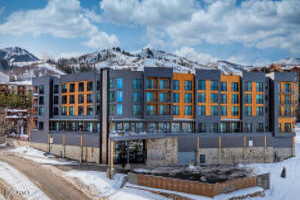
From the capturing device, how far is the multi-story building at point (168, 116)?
5038 cm

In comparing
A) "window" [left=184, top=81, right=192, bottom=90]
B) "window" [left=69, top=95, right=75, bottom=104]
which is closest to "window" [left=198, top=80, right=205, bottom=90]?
"window" [left=184, top=81, right=192, bottom=90]

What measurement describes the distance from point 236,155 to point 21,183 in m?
37.1

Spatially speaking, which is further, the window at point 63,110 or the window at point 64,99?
the window at point 64,99

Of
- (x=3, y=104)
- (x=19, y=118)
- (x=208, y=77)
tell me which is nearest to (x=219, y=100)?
(x=208, y=77)

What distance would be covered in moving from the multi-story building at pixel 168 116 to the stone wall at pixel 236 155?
0.18 m

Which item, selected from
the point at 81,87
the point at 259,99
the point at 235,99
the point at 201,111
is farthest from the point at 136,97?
the point at 259,99

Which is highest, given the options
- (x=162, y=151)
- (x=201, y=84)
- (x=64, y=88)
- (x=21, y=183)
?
(x=201, y=84)

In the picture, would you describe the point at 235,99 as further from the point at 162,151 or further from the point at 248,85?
the point at 162,151

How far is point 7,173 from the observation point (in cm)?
3931

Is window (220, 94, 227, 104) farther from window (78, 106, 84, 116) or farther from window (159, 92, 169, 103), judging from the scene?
window (78, 106, 84, 116)

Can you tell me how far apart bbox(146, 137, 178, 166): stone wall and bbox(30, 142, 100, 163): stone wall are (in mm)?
9161

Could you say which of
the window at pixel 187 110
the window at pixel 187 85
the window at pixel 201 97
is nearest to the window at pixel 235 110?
the window at pixel 201 97

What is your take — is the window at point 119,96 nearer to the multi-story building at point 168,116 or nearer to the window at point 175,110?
the multi-story building at point 168,116

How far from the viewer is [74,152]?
172 ft
